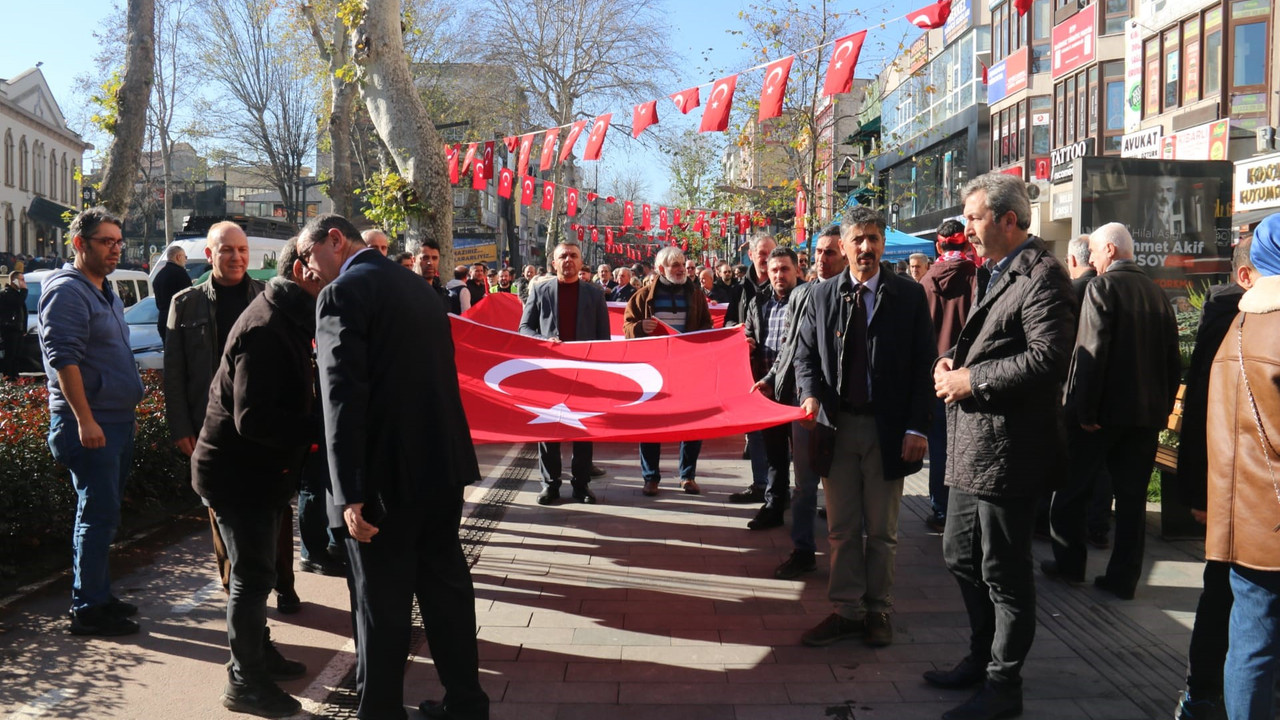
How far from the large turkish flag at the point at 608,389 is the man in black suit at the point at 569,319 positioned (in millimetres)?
1078

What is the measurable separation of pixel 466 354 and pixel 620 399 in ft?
4.06

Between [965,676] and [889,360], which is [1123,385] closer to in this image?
[889,360]

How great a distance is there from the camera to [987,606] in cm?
449

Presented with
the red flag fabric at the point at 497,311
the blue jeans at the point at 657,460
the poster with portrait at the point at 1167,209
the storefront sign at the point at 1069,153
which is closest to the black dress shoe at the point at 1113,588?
the blue jeans at the point at 657,460

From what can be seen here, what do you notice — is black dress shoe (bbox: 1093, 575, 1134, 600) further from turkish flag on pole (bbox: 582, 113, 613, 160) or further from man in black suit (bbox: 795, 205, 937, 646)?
turkish flag on pole (bbox: 582, 113, 613, 160)

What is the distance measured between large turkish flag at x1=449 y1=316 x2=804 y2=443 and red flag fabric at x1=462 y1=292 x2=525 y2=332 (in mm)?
3831

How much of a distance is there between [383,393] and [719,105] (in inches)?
443

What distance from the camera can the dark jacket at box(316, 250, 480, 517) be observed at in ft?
12.1

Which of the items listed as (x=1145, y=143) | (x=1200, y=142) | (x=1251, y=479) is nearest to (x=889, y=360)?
(x=1251, y=479)

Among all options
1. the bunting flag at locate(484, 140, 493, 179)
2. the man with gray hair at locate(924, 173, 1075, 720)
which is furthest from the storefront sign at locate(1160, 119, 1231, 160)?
the man with gray hair at locate(924, 173, 1075, 720)

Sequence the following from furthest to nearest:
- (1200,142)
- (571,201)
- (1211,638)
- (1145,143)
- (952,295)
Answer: (571,201)
(1145,143)
(1200,142)
(952,295)
(1211,638)

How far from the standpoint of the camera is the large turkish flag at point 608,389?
6.08 metres

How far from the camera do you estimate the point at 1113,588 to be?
19.2 feet

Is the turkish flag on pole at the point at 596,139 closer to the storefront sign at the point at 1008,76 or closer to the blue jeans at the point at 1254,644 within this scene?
the blue jeans at the point at 1254,644
